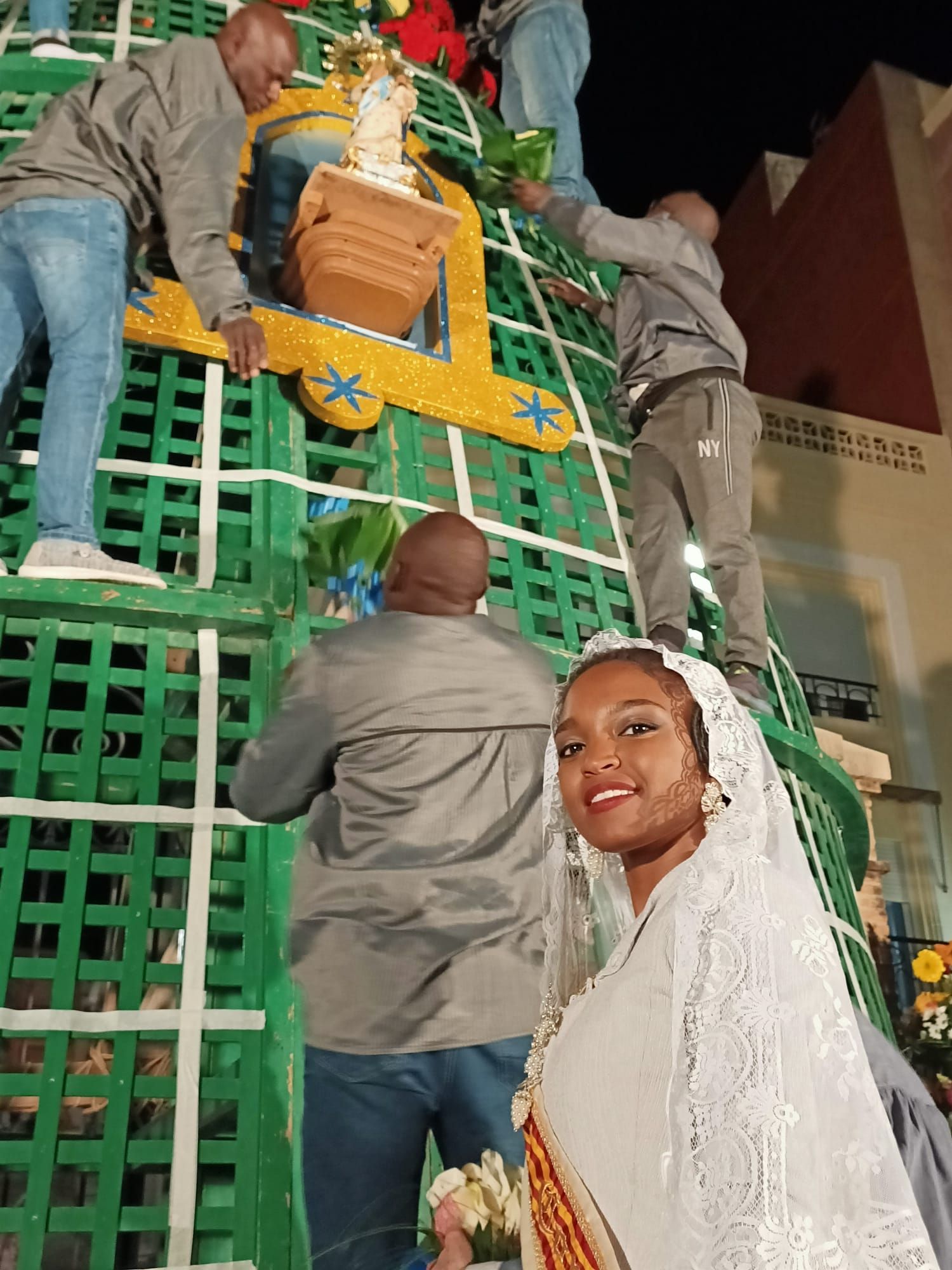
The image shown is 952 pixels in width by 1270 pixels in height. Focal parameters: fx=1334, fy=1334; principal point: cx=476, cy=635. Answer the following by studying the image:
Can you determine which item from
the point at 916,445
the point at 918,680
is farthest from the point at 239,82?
the point at 916,445

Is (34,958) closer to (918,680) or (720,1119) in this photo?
(720,1119)

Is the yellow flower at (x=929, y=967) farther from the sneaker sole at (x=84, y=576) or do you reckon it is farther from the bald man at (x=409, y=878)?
the sneaker sole at (x=84, y=576)

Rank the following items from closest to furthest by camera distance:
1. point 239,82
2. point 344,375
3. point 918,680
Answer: point 239,82, point 344,375, point 918,680

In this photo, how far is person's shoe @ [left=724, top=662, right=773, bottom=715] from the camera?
10.7ft

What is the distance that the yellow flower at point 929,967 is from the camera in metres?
4.18

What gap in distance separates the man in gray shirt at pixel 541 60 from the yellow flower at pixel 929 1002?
297 centimetres

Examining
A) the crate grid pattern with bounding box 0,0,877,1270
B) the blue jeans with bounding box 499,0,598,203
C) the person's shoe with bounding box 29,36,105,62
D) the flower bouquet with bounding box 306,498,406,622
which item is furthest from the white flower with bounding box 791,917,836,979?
the blue jeans with bounding box 499,0,598,203

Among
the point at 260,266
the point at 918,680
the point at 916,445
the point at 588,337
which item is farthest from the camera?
the point at 916,445

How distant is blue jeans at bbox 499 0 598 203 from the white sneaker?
160 cm

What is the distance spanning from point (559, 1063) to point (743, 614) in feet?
6.63

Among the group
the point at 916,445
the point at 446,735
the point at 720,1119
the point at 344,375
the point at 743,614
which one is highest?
the point at 916,445

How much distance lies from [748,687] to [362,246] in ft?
5.03

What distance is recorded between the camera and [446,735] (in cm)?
208

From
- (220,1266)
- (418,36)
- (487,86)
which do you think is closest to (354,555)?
(220,1266)
